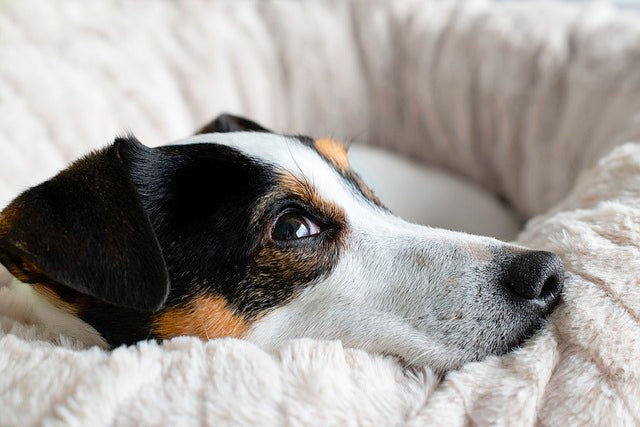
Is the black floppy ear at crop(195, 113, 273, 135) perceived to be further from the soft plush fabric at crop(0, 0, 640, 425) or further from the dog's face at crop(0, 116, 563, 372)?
the soft plush fabric at crop(0, 0, 640, 425)

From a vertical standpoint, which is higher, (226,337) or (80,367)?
(80,367)

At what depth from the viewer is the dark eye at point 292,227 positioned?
47.2 inches

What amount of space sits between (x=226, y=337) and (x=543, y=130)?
1489mm

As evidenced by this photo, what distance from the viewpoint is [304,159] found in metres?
1.32

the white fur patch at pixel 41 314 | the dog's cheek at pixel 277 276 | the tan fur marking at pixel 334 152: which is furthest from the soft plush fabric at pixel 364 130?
the tan fur marking at pixel 334 152

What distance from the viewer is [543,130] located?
2.25 meters

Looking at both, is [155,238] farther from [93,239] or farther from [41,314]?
[41,314]

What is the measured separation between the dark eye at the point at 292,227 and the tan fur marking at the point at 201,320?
0.48ft

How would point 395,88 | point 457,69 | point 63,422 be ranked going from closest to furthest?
point 63,422 < point 457,69 < point 395,88

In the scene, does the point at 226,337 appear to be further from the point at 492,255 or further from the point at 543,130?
the point at 543,130

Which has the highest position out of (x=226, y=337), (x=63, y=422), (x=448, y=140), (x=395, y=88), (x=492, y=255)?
(x=63, y=422)

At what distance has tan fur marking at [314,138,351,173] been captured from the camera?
1.45 metres

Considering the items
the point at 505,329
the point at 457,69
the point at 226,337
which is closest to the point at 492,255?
the point at 505,329

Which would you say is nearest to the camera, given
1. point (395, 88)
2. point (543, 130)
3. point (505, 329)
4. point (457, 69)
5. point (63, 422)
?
point (63, 422)
